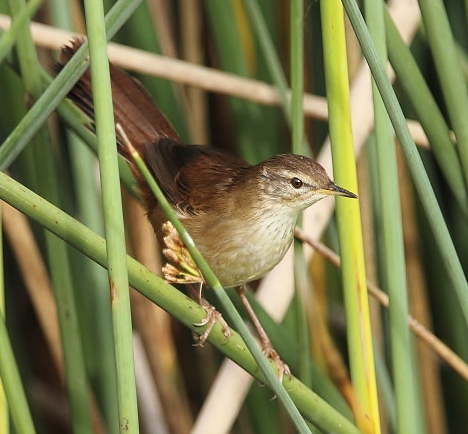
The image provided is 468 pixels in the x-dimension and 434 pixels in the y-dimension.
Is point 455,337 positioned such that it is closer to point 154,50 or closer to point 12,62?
point 154,50

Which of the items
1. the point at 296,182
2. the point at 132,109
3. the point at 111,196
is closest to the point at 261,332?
the point at 296,182

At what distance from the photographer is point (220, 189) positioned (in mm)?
2395

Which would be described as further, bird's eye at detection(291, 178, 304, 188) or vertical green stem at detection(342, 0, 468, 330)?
bird's eye at detection(291, 178, 304, 188)

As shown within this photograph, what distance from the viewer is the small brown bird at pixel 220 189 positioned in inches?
83.0

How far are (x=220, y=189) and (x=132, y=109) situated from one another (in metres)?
0.34

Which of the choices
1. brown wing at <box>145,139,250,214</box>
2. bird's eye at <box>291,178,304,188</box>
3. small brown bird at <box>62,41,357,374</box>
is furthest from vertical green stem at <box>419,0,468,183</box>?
brown wing at <box>145,139,250,214</box>

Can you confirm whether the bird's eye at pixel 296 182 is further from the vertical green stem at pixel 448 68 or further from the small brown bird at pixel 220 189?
the vertical green stem at pixel 448 68

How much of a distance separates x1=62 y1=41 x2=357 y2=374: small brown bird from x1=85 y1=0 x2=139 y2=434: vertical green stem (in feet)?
2.68

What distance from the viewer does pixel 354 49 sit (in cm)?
229

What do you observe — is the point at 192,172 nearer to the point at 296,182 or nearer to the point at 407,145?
the point at 296,182

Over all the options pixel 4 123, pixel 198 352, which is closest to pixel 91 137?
pixel 4 123

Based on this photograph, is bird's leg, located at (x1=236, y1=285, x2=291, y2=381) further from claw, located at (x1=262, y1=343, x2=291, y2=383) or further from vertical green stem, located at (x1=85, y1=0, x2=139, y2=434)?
vertical green stem, located at (x1=85, y1=0, x2=139, y2=434)

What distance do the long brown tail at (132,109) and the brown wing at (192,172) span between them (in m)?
0.05

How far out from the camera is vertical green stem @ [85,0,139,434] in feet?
3.84
